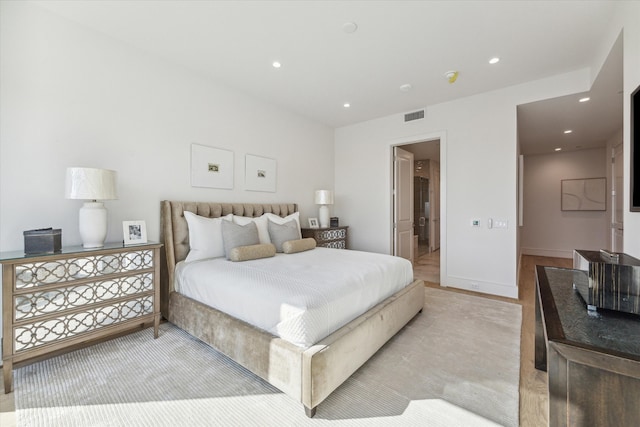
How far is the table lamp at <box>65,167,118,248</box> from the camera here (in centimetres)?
211

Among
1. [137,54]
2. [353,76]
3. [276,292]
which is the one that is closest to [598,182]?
[353,76]

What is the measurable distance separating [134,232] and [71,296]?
68cm

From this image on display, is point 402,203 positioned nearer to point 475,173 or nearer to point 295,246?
point 475,173

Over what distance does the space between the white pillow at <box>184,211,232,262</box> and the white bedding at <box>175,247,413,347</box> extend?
0.13m

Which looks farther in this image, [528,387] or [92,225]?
[92,225]

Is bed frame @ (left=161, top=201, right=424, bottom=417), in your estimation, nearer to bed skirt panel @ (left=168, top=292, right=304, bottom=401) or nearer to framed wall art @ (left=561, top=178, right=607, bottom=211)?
bed skirt panel @ (left=168, top=292, right=304, bottom=401)

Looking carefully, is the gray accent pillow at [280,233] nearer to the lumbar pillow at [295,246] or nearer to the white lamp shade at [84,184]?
the lumbar pillow at [295,246]

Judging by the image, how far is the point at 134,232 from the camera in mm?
2490

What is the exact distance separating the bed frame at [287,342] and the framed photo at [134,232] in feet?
0.92

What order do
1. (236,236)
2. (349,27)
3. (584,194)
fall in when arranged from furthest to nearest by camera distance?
(584,194), (236,236), (349,27)

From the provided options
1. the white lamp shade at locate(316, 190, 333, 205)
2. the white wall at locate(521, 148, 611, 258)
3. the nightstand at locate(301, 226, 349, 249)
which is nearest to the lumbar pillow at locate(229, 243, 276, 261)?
the nightstand at locate(301, 226, 349, 249)

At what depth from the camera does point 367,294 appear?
2.12 m

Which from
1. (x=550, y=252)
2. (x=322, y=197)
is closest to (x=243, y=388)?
(x=322, y=197)

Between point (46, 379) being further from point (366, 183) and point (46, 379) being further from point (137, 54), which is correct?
point (366, 183)
